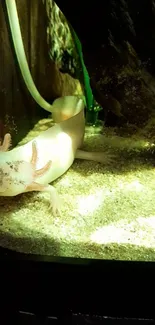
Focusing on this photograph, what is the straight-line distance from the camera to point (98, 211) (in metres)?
2.61

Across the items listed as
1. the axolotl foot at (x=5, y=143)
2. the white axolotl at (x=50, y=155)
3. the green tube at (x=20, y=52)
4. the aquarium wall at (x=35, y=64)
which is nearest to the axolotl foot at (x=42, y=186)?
the white axolotl at (x=50, y=155)

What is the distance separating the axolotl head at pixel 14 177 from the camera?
254 cm

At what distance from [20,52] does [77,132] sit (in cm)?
81

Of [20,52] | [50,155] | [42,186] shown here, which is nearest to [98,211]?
[42,186]

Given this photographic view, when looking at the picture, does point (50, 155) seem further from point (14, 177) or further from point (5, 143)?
point (14, 177)

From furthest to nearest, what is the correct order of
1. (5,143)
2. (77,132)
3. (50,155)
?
(77,132)
(50,155)
(5,143)

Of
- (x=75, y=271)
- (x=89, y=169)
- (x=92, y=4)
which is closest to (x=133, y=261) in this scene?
(x=75, y=271)

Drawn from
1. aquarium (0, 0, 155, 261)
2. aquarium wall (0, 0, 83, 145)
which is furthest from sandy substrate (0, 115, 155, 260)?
aquarium wall (0, 0, 83, 145)

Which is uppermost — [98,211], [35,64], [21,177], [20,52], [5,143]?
[20,52]

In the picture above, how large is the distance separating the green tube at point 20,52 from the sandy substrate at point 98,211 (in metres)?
0.30

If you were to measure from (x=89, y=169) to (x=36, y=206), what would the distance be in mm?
658

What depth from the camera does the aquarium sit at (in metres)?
2.34

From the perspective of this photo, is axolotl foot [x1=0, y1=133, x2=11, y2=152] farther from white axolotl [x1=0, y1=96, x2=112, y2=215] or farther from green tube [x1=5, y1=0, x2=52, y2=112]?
green tube [x1=5, y1=0, x2=52, y2=112]

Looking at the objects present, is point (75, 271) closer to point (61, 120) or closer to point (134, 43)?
point (134, 43)
